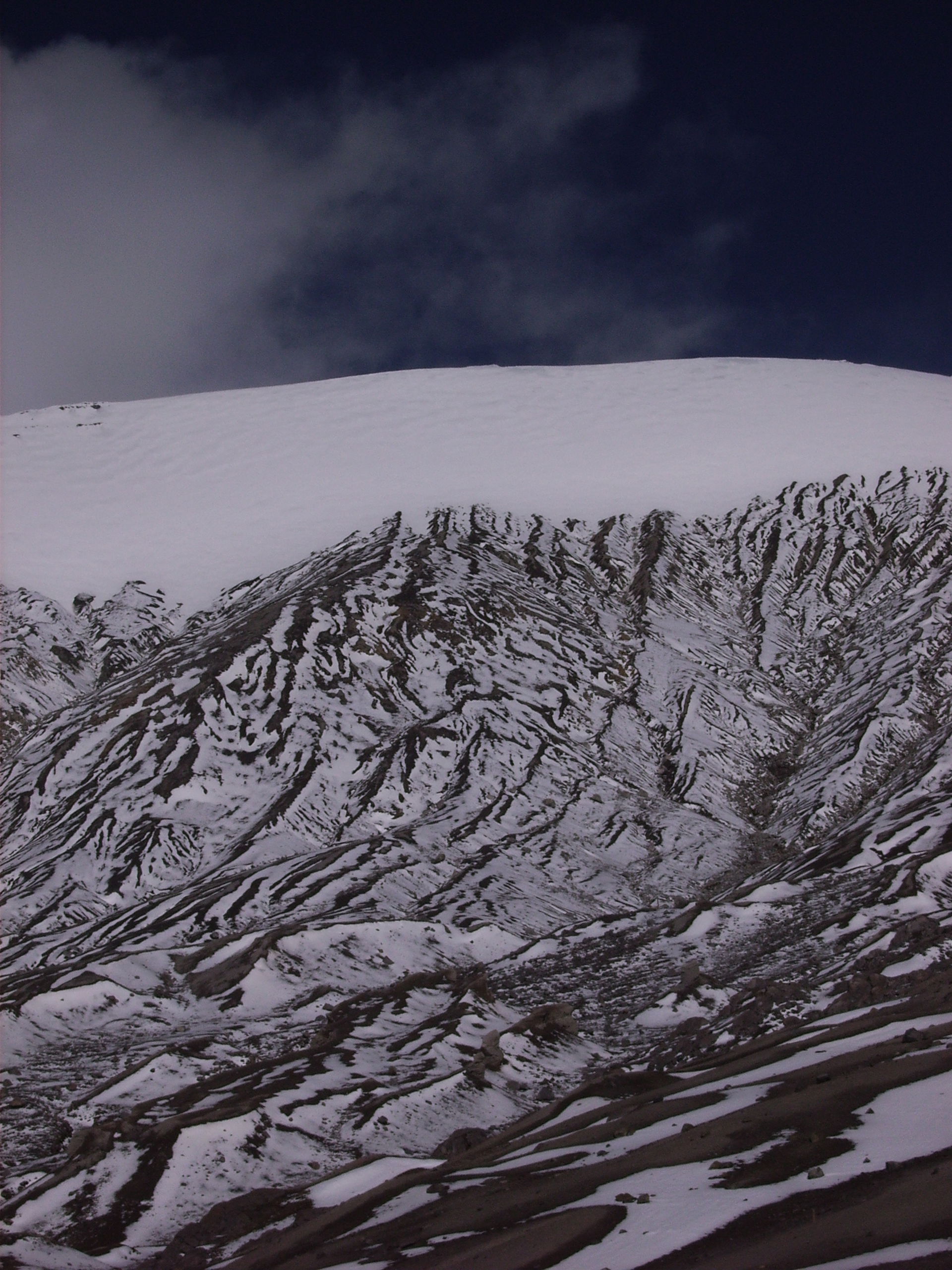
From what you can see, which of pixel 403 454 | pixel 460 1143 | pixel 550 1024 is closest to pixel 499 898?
pixel 550 1024

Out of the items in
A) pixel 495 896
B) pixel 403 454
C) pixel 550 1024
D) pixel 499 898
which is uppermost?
pixel 403 454

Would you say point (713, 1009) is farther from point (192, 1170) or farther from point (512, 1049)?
point (192, 1170)

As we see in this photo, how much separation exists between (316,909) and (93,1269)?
27.1 m

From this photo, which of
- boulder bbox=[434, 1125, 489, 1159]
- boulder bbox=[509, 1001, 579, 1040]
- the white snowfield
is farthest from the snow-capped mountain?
the white snowfield

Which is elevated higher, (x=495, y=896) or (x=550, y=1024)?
(x=495, y=896)

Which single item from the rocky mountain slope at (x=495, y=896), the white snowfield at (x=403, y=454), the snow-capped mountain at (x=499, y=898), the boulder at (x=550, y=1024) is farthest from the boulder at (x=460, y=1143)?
the white snowfield at (x=403, y=454)

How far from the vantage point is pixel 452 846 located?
5647 centimetres

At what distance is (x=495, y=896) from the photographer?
168 feet

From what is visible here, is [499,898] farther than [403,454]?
Result: No

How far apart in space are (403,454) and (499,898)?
62.6m

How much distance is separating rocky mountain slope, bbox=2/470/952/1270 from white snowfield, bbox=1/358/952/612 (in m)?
5.64

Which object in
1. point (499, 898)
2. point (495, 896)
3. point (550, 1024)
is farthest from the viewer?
point (495, 896)

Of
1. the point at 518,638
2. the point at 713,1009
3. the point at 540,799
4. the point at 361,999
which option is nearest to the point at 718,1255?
the point at 713,1009

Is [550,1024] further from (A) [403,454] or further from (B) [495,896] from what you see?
(A) [403,454]
